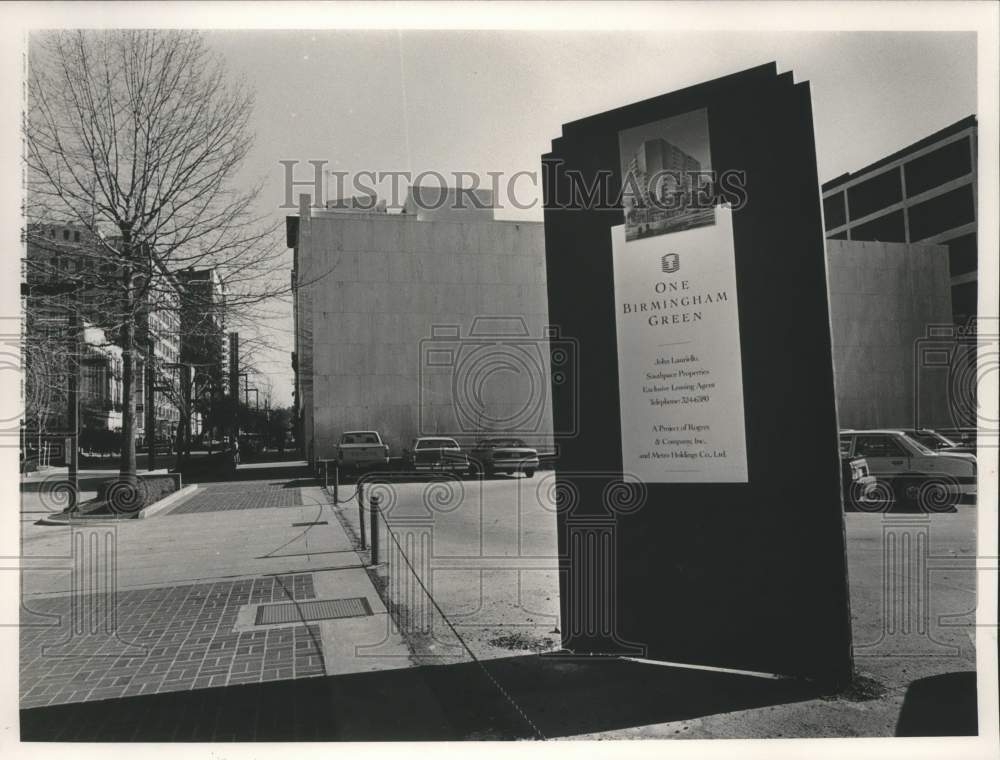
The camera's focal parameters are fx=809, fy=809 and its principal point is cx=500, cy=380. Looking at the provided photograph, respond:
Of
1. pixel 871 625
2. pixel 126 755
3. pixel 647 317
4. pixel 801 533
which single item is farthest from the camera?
pixel 871 625

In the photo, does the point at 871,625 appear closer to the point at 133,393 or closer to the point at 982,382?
the point at 982,382

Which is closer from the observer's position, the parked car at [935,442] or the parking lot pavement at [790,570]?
the parking lot pavement at [790,570]

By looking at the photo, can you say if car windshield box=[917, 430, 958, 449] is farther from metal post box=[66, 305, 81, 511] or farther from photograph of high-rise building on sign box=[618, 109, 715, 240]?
metal post box=[66, 305, 81, 511]

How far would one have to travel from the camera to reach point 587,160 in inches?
219

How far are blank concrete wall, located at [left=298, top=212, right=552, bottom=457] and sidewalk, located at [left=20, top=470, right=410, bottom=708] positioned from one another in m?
18.0

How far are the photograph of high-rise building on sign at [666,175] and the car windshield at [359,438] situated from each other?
70.7ft

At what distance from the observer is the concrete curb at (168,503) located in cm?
1576

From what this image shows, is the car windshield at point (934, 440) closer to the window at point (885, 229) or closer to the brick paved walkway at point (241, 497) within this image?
the brick paved walkway at point (241, 497)

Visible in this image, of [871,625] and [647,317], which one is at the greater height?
[647,317]

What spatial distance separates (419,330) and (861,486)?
20.7 metres

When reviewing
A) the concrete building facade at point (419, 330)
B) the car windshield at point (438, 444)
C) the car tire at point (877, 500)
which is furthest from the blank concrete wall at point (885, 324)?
the car tire at point (877, 500)

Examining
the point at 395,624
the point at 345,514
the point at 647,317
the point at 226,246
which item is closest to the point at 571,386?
the point at 647,317

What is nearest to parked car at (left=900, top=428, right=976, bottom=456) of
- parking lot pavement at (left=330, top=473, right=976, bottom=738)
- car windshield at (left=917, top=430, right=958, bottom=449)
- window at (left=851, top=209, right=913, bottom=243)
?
car windshield at (left=917, top=430, right=958, bottom=449)

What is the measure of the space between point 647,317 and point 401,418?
26.7 meters
